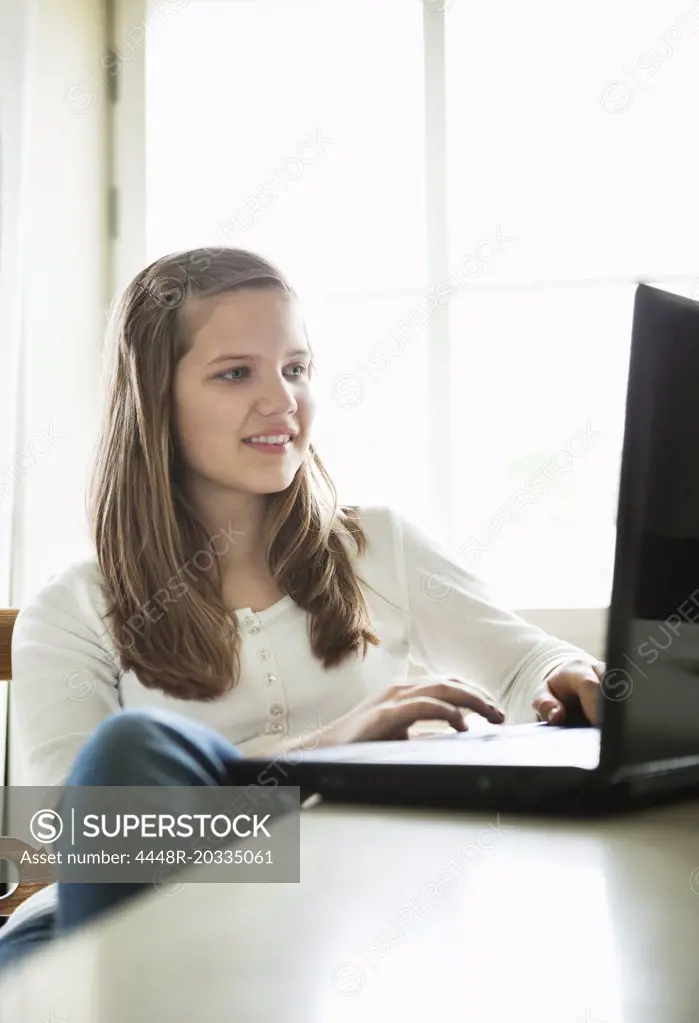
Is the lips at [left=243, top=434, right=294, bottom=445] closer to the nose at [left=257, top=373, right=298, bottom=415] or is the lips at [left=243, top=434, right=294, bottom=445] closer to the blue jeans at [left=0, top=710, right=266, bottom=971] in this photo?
the nose at [left=257, top=373, right=298, bottom=415]

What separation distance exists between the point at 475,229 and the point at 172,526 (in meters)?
1.06

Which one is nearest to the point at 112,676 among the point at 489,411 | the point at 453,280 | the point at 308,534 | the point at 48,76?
the point at 308,534

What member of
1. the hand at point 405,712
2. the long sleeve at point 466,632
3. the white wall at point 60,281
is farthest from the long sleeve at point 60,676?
the white wall at point 60,281

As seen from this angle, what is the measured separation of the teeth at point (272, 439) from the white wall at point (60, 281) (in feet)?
2.34

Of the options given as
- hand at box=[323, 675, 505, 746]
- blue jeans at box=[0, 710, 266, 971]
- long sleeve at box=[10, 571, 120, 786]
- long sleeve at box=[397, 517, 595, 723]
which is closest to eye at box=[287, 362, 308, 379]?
long sleeve at box=[397, 517, 595, 723]

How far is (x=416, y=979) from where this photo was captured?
0.57ft

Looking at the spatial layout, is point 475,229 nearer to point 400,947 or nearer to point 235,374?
point 235,374

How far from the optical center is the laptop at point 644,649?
320 millimetres

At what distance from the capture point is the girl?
100cm

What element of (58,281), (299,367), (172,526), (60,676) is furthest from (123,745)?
(58,281)

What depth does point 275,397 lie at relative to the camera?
1.18 metres

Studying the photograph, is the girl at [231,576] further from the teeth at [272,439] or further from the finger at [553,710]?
the finger at [553,710]

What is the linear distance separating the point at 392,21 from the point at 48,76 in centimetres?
72

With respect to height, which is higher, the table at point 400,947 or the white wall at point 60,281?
the white wall at point 60,281
